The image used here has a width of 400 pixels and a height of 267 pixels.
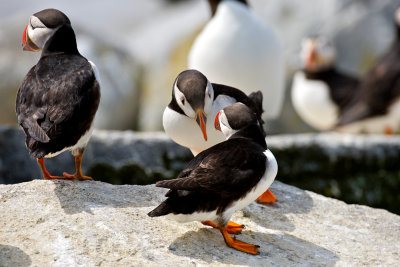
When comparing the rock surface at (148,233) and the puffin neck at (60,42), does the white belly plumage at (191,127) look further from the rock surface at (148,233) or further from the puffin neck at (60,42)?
the puffin neck at (60,42)

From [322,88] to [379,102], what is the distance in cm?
129

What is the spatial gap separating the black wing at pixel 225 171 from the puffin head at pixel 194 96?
50cm

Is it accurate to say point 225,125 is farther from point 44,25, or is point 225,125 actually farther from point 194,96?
point 44,25

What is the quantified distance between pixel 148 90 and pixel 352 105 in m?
4.53

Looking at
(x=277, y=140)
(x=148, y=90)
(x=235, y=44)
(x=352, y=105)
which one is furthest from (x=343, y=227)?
(x=148, y=90)

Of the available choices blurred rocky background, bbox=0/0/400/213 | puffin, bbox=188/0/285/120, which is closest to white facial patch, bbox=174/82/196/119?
blurred rocky background, bbox=0/0/400/213

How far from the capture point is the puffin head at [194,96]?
4.33 m

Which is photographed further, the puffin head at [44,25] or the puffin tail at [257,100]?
the puffin tail at [257,100]

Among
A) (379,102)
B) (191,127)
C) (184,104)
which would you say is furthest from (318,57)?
(184,104)

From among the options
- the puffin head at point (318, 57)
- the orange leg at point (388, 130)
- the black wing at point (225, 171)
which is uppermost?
the black wing at point (225, 171)

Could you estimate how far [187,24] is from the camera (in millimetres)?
16484

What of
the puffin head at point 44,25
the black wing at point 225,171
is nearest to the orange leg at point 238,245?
the black wing at point 225,171

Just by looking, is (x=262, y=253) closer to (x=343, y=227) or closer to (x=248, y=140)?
(x=248, y=140)

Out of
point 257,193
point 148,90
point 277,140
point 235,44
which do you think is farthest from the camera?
point 148,90
